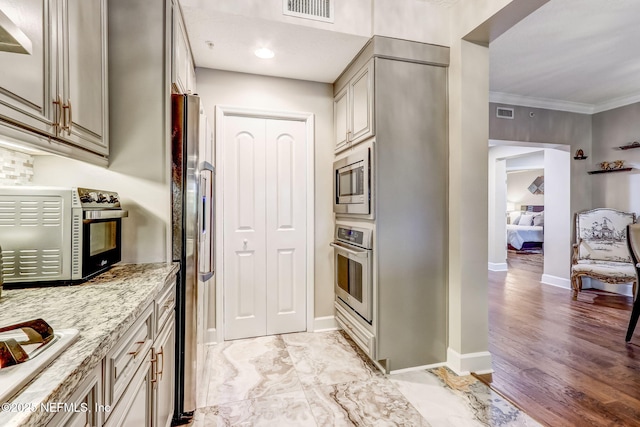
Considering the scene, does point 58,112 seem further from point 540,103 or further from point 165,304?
point 540,103

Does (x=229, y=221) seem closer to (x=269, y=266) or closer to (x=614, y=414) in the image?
(x=269, y=266)

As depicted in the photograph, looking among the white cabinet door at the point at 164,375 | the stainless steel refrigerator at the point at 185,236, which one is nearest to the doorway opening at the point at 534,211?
the stainless steel refrigerator at the point at 185,236

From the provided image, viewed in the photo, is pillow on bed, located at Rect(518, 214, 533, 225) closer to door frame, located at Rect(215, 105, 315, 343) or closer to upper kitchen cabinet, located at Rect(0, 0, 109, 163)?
door frame, located at Rect(215, 105, 315, 343)

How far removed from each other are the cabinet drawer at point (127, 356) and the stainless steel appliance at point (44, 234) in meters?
0.38

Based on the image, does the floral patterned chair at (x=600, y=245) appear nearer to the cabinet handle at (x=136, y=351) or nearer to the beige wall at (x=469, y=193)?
the beige wall at (x=469, y=193)

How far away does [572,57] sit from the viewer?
3.07 metres

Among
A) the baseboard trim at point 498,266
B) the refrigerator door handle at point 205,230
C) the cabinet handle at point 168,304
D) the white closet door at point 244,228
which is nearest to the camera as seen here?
the cabinet handle at point 168,304

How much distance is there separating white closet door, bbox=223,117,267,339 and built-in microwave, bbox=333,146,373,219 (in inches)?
27.8

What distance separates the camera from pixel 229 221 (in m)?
2.82

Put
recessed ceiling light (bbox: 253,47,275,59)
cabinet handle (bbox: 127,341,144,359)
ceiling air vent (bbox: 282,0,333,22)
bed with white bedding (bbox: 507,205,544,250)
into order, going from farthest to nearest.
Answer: bed with white bedding (bbox: 507,205,544,250) → recessed ceiling light (bbox: 253,47,275,59) → ceiling air vent (bbox: 282,0,333,22) → cabinet handle (bbox: 127,341,144,359)

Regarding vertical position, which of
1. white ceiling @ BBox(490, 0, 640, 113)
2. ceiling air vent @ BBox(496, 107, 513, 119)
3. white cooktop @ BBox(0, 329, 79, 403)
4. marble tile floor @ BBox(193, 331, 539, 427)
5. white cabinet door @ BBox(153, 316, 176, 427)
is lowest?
marble tile floor @ BBox(193, 331, 539, 427)

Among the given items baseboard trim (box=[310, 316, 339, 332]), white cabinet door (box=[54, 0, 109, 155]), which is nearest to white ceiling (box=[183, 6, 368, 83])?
white cabinet door (box=[54, 0, 109, 155])

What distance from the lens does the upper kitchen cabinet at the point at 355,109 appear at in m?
2.27

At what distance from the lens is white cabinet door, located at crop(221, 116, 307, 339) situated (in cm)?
283
